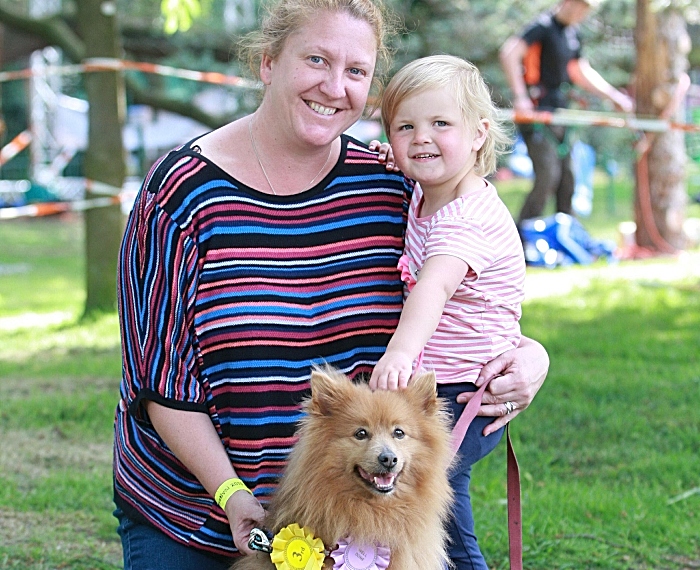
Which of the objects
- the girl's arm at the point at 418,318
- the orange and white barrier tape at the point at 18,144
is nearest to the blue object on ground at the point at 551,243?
the girl's arm at the point at 418,318

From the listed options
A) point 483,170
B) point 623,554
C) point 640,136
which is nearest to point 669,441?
point 623,554

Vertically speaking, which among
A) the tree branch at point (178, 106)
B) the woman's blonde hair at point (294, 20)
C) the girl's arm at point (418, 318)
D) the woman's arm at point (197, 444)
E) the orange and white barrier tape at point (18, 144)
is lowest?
the orange and white barrier tape at point (18, 144)

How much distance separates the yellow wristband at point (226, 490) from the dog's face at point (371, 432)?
35cm

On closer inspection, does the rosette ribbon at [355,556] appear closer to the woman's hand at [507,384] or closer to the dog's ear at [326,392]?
the dog's ear at [326,392]

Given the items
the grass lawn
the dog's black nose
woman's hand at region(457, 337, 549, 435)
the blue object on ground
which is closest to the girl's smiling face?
woman's hand at region(457, 337, 549, 435)

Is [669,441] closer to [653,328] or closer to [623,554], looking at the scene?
[623,554]

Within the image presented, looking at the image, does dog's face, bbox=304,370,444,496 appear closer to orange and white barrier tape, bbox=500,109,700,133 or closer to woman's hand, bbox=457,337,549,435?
woman's hand, bbox=457,337,549,435

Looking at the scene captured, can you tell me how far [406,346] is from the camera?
2.32 meters

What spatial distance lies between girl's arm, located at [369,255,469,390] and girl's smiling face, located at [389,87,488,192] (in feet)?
1.01

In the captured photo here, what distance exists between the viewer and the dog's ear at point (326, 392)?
2.26 metres

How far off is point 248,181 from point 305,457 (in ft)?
2.85

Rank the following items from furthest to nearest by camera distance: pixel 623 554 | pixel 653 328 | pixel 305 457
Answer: pixel 653 328, pixel 623 554, pixel 305 457

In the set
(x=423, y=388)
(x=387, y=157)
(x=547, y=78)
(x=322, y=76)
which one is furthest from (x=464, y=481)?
(x=547, y=78)

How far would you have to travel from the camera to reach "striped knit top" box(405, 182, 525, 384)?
257cm
